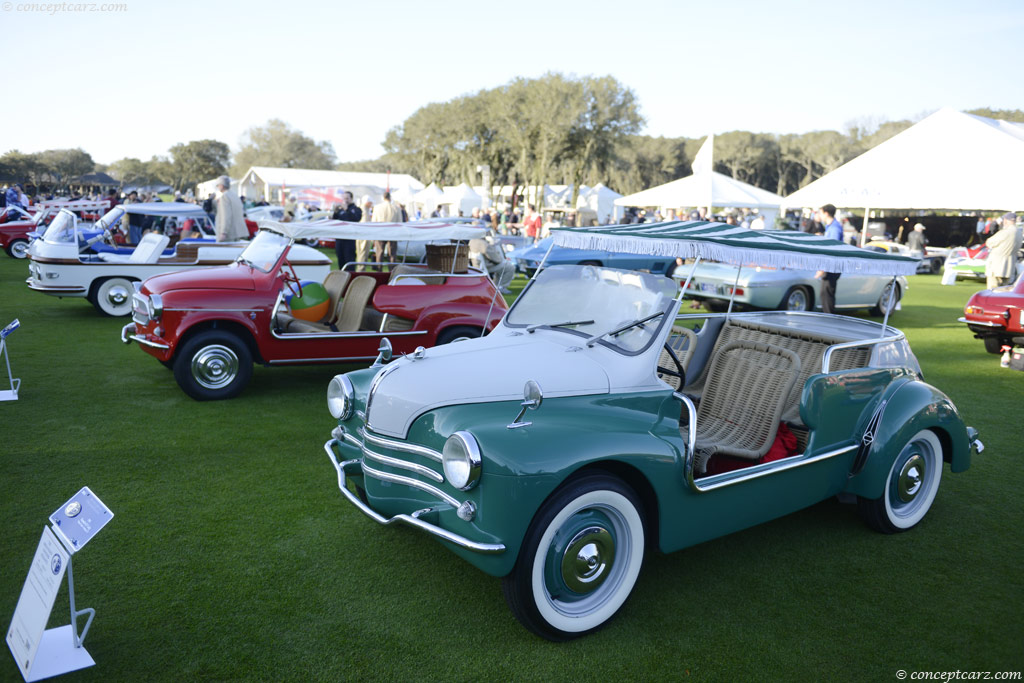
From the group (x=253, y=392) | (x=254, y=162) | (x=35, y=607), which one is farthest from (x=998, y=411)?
(x=254, y=162)

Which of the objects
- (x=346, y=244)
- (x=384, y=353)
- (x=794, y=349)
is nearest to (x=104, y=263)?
→ (x=346, y=244)

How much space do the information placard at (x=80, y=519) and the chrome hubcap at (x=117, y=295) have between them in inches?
383

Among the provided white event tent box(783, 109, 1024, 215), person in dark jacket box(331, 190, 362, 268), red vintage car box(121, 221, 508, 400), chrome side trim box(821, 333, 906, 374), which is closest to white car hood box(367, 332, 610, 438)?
chrome side trim box(821, 333, 906, 374)

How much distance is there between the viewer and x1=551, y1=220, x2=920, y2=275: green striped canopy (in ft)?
12.1

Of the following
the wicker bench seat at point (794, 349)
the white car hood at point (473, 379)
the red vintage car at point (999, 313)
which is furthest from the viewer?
the red vintage car at point (999, 313)

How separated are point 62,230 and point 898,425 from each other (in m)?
12.2

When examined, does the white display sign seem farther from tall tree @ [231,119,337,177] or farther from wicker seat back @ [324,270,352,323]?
tall tree @ [231,119,337,177]

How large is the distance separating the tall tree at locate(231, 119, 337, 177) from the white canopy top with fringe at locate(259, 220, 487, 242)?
97.5 meters

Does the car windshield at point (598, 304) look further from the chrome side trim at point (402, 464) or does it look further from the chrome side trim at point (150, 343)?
the chrome side trim at point (150, 343)

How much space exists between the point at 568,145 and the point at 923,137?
26.6 metres

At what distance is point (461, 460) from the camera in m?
2.94

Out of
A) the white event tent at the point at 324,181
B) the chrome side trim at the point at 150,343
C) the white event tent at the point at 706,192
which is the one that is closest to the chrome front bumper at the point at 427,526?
the chrome side trim at the point at 150,343

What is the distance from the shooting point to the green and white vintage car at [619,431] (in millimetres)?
3035

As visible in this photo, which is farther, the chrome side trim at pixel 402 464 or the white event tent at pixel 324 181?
the white event tent at pixel 324 181
